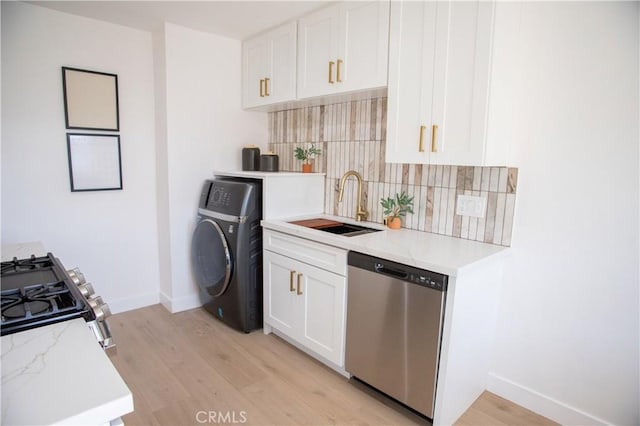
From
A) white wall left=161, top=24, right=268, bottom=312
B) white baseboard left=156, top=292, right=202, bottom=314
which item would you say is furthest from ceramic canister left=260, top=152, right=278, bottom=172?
white baseboard left=156, top=292, right=202, bottom=314

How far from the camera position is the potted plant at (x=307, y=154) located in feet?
9.73

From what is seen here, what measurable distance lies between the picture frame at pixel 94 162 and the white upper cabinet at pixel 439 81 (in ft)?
6.86

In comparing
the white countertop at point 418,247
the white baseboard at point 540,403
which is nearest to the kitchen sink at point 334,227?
the white countertop at point 418,247

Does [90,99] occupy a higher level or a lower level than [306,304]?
higher

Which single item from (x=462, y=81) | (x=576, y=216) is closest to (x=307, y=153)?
(x=462, y=81)

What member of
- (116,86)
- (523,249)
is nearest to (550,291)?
(523,249)

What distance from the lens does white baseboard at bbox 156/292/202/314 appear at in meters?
3.07

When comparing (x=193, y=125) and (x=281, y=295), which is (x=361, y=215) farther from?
(x=193, y=125)

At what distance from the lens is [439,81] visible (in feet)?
6.10

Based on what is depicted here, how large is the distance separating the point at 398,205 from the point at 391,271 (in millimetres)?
688

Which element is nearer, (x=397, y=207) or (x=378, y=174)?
(x=397, y=207)

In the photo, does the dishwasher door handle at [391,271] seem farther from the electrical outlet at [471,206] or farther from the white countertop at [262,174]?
the white countertop at [262,174]

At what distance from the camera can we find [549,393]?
6.34ft

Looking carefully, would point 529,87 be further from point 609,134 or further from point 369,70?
point 369,70
